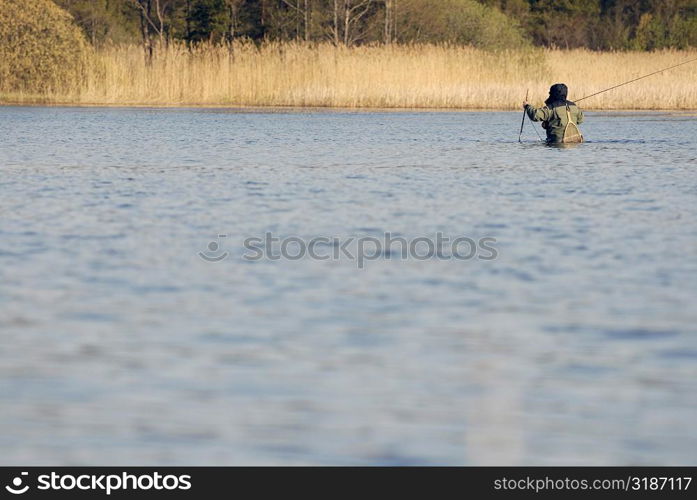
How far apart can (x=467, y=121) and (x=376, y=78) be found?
3927 mm

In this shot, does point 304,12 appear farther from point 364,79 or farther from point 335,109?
point 364,79

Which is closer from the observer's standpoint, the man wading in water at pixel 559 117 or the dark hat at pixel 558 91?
the dark hat at pixel 558 91

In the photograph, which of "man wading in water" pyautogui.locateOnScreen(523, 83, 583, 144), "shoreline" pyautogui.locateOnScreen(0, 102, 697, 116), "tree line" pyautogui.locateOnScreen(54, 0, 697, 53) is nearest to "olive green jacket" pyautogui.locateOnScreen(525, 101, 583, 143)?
"man wading in water" pyautogui.locateOnScreen(523, 83, 583, 144)

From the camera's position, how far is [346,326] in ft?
23.4

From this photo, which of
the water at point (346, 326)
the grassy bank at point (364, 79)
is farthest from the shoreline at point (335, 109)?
the water at point (346, 326)

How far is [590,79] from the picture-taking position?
3453cm

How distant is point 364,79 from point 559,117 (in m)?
12.8

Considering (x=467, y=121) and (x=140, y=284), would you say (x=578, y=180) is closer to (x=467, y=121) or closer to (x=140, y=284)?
(x=140, y=284)

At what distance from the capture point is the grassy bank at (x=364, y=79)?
107 ft

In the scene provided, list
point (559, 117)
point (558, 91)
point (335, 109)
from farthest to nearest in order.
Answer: point (335, 109) < point (559, 117) < point (558, 91)

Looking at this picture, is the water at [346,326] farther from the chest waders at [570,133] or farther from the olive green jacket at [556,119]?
the chest waders at [570,133]

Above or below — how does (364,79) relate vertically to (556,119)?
above

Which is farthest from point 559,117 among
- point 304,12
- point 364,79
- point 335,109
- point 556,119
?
point 304,12
